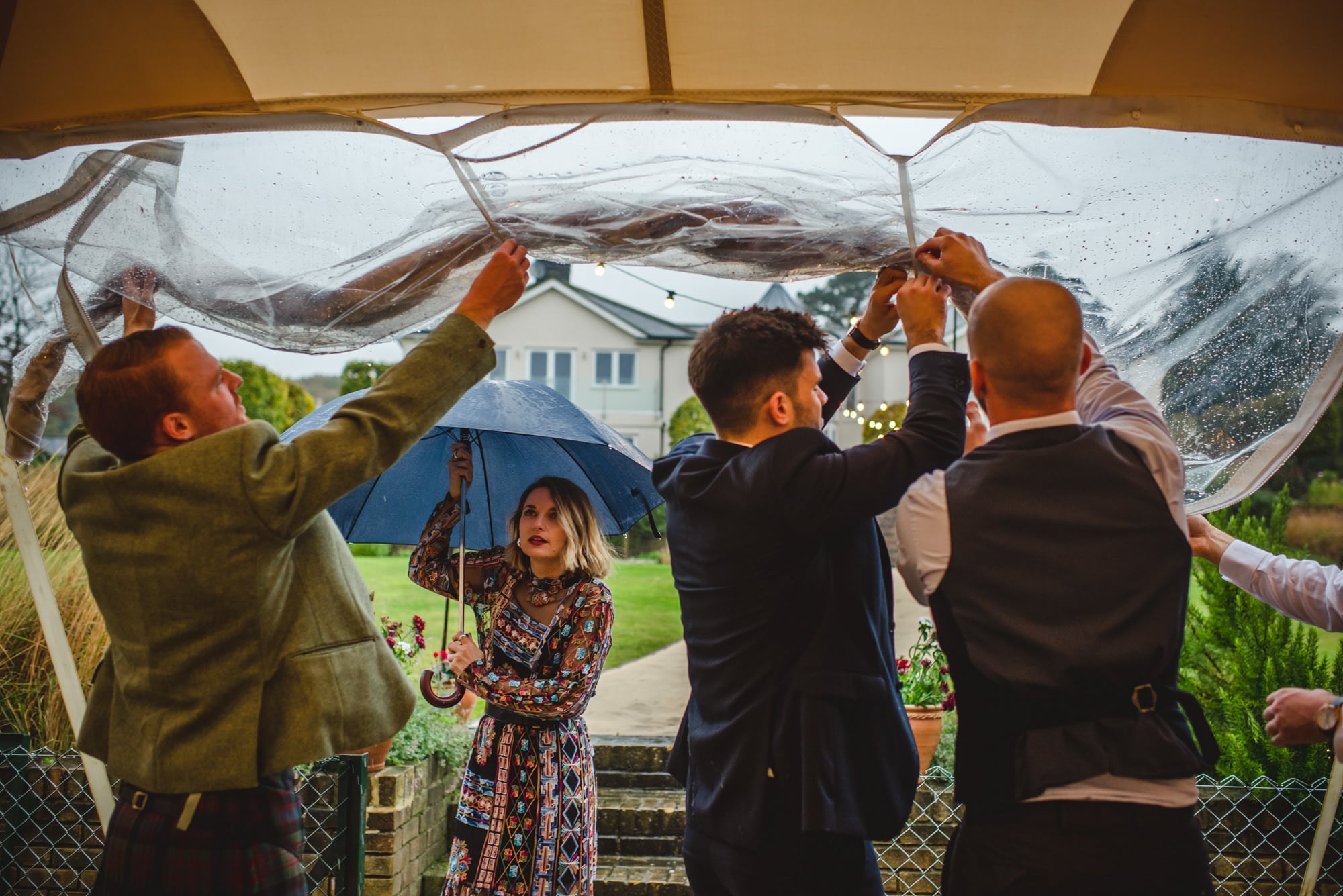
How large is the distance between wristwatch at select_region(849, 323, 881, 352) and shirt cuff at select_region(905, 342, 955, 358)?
29 cm

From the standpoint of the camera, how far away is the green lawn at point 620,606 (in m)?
11.0

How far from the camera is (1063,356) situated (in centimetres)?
150

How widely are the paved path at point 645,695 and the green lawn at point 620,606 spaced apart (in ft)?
1.13

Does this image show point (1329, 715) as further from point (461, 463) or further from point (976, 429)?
point (461, 463)

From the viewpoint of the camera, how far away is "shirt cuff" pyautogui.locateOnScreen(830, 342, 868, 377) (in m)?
2.09

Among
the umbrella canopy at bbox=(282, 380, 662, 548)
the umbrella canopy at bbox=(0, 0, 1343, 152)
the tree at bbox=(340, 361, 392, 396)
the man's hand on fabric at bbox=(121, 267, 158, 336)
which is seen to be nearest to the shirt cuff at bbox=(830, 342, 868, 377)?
the umbrella canopy at bbox=(0, 0, 1343, 152)

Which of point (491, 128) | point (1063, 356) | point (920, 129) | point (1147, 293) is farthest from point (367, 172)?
point (1147, 293)

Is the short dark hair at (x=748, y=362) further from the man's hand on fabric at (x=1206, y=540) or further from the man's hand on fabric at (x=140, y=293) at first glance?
the man's hand on fabric at (x=140, y=293)

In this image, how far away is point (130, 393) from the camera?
1.58m

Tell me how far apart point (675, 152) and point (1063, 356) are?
39.9 inches

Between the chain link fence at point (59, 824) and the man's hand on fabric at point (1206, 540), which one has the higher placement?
the man's hand on fabric at point (1206, 540)

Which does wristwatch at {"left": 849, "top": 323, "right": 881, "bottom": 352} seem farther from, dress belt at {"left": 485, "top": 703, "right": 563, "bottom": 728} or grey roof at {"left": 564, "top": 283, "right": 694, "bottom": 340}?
grey roof at {"left": 564, "top": 283, "right": 694, "bottom": 340}

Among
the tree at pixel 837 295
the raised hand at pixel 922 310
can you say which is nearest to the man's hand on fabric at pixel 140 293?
the raised hand at pixel 922 310

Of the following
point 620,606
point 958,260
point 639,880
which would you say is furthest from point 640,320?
point 958,260
